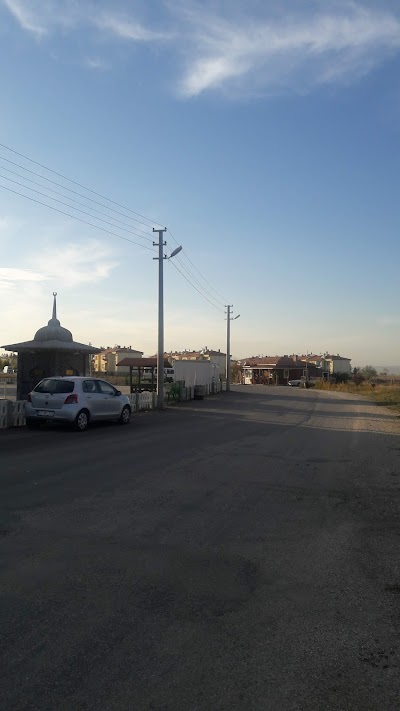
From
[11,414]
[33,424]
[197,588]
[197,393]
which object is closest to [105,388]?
[33,424]

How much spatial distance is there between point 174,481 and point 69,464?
237cm

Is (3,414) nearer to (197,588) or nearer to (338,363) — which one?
(197,588)

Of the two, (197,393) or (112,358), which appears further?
(112,358)

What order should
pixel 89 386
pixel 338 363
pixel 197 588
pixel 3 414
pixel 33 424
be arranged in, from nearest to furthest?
pixel 197 588
pixel 3 414
pixel 33 424
pixel 89 386
pixel 338 363

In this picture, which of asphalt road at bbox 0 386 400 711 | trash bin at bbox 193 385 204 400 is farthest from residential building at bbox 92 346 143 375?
asphalt road at bbox 0 386 400 711

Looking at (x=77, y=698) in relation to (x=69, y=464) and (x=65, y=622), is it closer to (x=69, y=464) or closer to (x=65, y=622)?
(x=65, y=622)

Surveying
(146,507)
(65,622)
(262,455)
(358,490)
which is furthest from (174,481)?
(65,622)

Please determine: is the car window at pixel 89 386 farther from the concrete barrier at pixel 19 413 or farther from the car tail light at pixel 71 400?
the concrete barrier at pixel 19 413

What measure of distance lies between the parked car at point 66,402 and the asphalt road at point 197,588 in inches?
223

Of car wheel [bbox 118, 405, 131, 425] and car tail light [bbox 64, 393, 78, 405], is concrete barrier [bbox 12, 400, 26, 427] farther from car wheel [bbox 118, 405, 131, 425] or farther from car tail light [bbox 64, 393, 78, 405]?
car wheel [bbox 118, 405, 131, 425]

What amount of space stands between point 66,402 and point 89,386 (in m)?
1.28

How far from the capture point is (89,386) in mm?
17828

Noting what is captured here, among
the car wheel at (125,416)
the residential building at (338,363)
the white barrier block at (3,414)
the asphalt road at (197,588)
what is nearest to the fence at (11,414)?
the white barrier block at (3,414)

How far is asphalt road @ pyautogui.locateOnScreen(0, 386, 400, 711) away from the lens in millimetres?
3541
